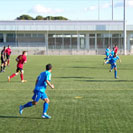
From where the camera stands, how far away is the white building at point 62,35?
68.8m

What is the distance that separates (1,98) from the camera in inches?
532

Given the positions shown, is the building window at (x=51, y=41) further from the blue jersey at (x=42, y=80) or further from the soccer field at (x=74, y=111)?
the blue jersey at (x=42, y=80)

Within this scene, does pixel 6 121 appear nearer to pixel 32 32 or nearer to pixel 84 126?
pixel 84 126

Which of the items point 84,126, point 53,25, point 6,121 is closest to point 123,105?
point 84,126

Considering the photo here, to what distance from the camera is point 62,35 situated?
7119 cm

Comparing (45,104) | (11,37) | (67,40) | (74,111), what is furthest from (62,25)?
(45,104)

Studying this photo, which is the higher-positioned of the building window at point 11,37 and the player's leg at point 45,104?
the building window at point 11,37

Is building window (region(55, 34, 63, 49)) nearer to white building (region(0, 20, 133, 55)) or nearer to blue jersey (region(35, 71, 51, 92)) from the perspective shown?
white building (region(0, 20, 133, 55))

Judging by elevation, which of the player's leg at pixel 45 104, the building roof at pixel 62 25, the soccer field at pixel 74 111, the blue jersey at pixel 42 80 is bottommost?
the soccer field at pixel 74 111

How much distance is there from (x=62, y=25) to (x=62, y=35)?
2834mm

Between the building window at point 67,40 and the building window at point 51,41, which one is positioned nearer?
the building window at point 51,41

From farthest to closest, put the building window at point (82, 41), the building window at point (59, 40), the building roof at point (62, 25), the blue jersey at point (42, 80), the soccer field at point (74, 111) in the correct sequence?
the building window at point (59, 40) → the building window at point (82, 41) → the building roof at point (62, 25) → the blue jersey at point (42, 80) → the soccer field at point (74, 111)

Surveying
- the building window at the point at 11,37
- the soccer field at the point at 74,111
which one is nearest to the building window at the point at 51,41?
the building window at the point at 11,37

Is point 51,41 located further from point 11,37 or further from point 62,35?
point 11,37
